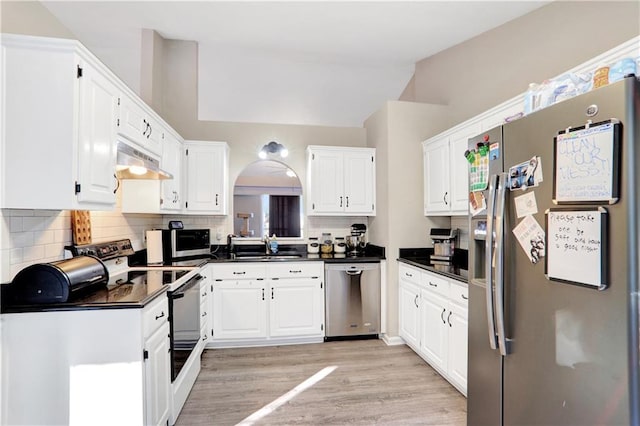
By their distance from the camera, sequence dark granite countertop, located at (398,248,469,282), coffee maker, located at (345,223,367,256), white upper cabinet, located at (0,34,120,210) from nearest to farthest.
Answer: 1. white upper cabinet, located at (0,34,120,210)
2. dark granite countertop, located at (398,248,469,282)
3. coffee maker, located at (345,223,367,256)

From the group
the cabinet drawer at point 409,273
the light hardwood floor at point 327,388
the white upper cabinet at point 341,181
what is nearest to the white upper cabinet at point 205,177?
the white upper cabinet at point 341,181

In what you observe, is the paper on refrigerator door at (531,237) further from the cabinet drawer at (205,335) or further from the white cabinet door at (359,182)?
the cabinet drawer at (205,335)

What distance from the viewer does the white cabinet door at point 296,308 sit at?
342 centimetres

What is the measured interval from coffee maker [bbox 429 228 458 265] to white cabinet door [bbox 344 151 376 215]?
91 centimetres

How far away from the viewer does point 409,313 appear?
3.25 metres

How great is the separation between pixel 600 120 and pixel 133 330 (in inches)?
89.0

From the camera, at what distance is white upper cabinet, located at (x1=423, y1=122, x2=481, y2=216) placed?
2816 millimetres

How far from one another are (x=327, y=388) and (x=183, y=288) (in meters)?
1.43

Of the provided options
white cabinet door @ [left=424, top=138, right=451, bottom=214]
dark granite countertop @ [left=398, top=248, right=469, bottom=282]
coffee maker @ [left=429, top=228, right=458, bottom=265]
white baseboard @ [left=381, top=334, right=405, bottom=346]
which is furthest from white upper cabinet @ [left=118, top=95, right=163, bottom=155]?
white baseboard @ [left=381, top=334, right=405, bottom=346]

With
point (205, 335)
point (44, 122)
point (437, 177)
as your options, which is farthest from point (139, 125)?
point (437, 177)

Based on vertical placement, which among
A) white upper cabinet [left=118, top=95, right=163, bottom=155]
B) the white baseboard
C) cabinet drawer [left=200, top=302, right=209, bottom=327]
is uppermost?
white upper cabinet [left=118, top=95, right=163, bottom=155]

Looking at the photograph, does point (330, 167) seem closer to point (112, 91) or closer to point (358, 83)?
point (358, 83)

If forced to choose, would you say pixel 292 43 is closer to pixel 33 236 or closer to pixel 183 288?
pixel 183 288

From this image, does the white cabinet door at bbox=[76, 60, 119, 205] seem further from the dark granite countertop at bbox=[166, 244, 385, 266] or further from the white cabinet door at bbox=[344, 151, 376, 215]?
the white cabinet door at bbox=[344, 151, 376, 215]
